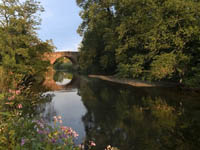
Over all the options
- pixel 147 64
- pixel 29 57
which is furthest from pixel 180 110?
pixel 29 57

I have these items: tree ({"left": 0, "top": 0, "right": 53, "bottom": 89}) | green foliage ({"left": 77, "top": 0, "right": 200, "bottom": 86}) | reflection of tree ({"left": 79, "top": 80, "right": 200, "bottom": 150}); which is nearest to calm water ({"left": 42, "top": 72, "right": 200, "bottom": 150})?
reflection of tree ({"left": 79, "top": 80, "right": 200, "bottom": 150})

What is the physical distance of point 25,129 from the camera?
11.2 ft

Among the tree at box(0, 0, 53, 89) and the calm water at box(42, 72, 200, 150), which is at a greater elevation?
the tree at box(0, 0, 53, 89)

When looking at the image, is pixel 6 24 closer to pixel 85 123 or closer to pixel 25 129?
pixel 85 123

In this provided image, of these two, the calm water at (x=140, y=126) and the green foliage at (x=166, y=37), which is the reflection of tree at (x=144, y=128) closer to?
the calm water at (x=140, y=126)

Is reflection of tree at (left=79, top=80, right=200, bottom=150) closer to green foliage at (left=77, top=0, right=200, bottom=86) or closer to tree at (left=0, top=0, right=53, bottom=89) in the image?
green foliage at (left=77, top=0, right=200, bottom=86)

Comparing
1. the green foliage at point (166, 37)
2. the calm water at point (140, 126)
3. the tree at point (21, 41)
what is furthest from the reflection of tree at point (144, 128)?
the tree at point (21, 41)

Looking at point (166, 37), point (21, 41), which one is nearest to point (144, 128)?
point (166, 37)

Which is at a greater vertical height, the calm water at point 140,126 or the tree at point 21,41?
the tree at point 21,41

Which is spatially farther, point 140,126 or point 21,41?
point 21,41

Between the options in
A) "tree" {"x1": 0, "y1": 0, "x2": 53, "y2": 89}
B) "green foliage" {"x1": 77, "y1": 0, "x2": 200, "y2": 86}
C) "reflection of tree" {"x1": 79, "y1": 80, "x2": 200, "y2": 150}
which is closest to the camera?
"reflection of tree" {"x1": 79, "y1": 80, "x2": 200, "y2": 150}

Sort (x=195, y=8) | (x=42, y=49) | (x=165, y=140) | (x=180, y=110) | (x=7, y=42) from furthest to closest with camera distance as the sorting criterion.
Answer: (x=42, y=49)
(x=7, y=42)
(x=195, y=8)
(x=180, y=110)
(x=165, y=140)

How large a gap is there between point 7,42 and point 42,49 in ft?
15.2

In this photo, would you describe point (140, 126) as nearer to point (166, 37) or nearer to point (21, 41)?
point (166, 37)
